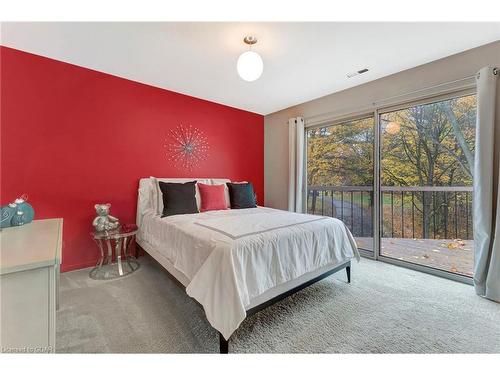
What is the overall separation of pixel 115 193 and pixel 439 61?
407 cm

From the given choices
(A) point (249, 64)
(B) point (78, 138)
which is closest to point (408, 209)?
(A) point (249, 64)

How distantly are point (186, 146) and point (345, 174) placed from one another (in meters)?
2.53

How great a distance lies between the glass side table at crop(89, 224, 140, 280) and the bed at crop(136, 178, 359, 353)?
295mm

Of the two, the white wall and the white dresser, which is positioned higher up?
the white wall

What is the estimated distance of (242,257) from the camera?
144 centimetres

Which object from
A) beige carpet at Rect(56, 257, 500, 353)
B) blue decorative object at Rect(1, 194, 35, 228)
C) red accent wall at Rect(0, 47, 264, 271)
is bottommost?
beige carpet at Rect(56, 257, 500, 353)

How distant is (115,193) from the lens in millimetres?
2770

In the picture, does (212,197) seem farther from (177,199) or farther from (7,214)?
(7,214)

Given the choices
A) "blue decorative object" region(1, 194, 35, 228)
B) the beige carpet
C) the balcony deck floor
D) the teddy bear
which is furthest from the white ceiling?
the beige carpet

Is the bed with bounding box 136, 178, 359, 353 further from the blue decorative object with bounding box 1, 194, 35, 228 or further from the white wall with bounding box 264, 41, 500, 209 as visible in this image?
the white wall with bounding box 264, 41, 500, 209

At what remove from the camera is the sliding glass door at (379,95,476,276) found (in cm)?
241

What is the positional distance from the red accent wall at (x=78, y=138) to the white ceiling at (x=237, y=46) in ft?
0.67

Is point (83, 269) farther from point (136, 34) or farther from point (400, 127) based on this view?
point (400, 127)

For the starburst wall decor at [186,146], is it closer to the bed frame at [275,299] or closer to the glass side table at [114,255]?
the glass side table at [114,255]
